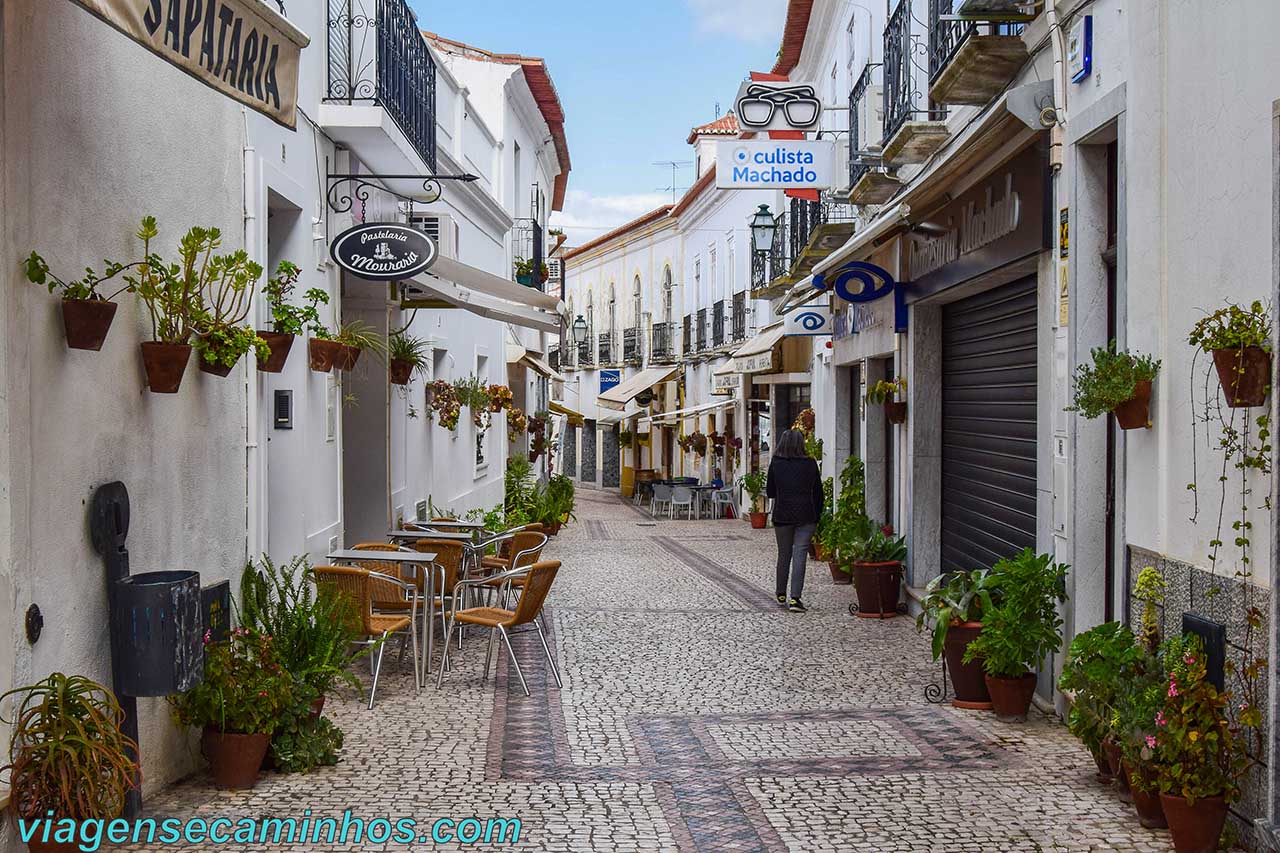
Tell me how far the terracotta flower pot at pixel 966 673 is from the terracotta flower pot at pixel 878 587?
3808 mm

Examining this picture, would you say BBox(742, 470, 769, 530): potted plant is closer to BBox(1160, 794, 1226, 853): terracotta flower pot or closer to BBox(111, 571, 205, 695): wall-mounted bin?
BBox(1160, 794, 1226, 853): terracotta flower pot

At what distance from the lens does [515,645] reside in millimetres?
10016

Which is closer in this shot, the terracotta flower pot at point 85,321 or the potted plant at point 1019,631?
the terracotta flower pot at point 85,321

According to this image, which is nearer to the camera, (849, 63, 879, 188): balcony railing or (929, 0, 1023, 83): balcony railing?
(929, 0, 1023, 83): balcony railing

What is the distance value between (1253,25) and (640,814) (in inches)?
162

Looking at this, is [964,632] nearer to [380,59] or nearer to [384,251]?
[384,251]

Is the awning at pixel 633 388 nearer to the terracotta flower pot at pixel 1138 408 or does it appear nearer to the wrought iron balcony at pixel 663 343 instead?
the wrought iron balcony at pixel 663 343

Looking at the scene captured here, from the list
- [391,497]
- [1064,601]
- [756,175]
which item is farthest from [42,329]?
[756,175]

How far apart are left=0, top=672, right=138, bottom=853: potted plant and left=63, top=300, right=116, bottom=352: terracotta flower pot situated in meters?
1.21

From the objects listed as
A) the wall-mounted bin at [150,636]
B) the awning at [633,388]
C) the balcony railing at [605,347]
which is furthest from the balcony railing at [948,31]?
the balcony railing at [605,347]

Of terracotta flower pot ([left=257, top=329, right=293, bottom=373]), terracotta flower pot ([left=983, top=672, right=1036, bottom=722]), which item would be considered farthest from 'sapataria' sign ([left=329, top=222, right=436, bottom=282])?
terracotta flower pot ([left=983, top=672, right=1036, bottom=722])

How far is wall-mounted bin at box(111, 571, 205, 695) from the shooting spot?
4969 millimetres

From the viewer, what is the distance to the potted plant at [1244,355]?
4.71 metres

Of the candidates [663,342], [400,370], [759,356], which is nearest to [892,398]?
[400,370]
